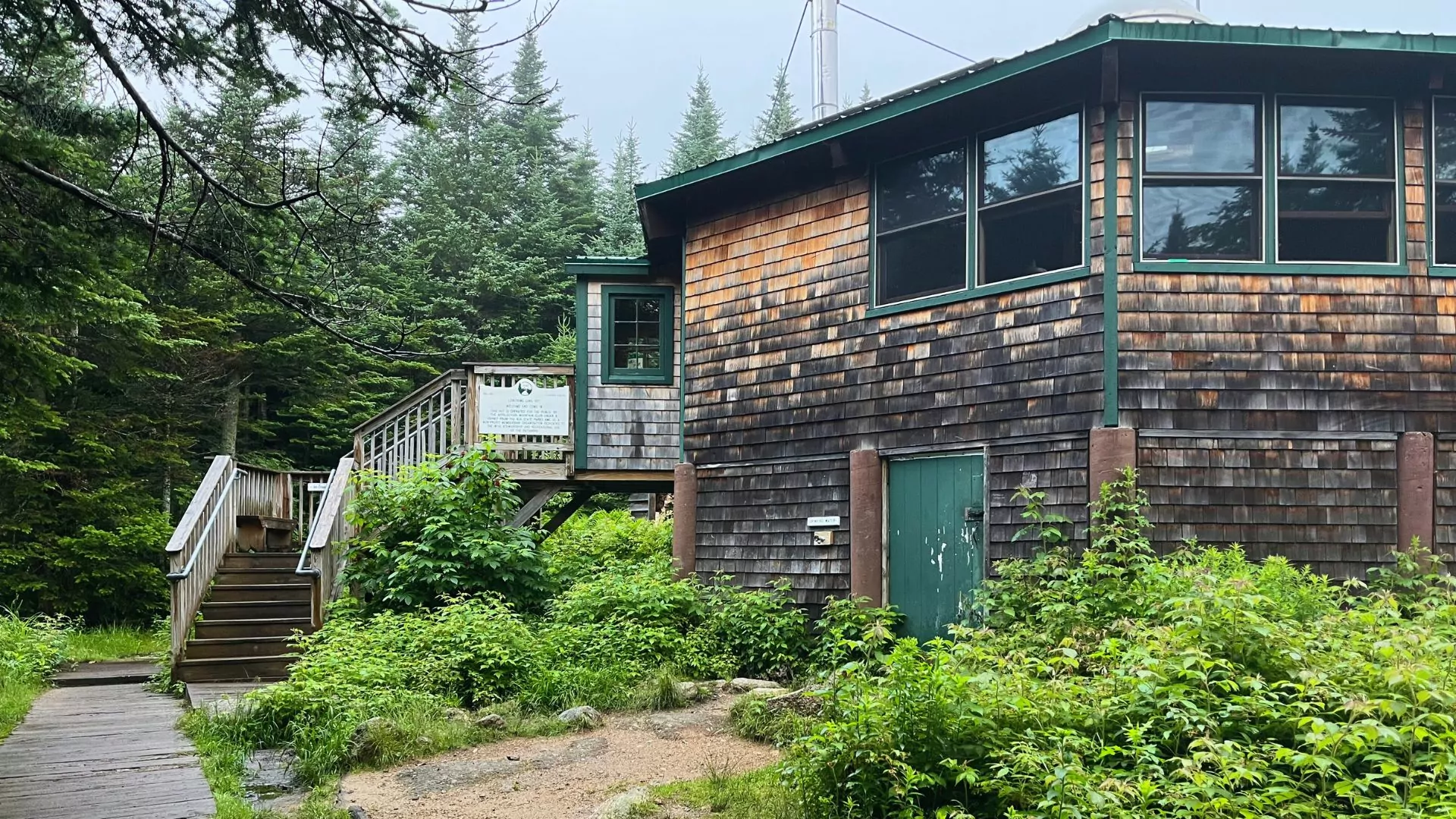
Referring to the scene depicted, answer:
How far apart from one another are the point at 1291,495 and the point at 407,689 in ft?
22.7

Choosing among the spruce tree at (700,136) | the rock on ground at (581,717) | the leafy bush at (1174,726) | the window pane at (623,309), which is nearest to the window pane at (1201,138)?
the leafy bush at (1174,726)

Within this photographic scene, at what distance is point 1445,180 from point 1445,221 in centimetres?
33

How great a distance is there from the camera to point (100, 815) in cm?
565

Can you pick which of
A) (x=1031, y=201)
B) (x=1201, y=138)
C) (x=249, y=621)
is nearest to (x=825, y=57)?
(x=1031, y=201)

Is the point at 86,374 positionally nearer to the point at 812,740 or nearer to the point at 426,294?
the point at 426,294

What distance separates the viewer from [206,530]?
11.3 metres

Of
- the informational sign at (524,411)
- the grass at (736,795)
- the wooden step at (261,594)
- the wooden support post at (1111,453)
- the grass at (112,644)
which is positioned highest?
the informational sign at (524,411)

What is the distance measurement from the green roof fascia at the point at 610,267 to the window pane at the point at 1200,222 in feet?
21.1

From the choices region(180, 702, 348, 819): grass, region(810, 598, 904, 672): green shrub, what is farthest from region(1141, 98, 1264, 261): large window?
region(180, 702, 348, 819): grass

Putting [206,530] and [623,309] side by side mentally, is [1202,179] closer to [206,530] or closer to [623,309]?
[623,309]

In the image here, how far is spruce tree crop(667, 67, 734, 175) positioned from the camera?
4188 cm

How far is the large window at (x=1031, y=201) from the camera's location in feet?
28.5

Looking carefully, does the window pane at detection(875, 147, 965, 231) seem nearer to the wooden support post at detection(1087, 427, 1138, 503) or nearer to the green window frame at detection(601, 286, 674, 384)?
the wooden support post at detection(1087, 427, 1138, 503)

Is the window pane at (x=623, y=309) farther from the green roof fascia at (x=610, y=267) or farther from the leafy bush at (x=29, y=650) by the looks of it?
the leafy bush at (x=29, y=650)
